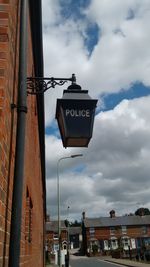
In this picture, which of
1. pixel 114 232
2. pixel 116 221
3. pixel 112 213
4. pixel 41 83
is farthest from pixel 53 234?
pixel 41 83

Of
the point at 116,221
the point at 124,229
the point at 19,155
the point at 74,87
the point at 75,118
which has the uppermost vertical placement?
the point at 116,221

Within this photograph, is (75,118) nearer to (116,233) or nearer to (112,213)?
(116,233)

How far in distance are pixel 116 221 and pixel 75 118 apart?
95782 mm

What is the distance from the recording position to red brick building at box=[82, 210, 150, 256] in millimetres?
93812

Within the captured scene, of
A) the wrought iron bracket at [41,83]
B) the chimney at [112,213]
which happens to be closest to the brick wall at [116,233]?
the chimney at [112,213]

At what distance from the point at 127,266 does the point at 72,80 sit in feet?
127

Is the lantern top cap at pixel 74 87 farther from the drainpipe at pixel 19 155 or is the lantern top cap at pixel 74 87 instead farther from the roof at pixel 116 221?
the roof at pixel 116 221

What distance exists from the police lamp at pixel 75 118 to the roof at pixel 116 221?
3700 inches

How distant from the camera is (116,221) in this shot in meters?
96.4

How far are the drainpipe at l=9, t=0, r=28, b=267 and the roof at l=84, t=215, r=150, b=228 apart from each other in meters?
94.6

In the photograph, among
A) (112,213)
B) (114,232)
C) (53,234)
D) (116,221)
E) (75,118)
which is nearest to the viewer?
(75,118)

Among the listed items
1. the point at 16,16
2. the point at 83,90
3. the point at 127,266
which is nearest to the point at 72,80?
the point at 83,90

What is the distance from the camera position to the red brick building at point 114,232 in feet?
308

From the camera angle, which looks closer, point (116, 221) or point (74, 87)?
point (74, 87)
